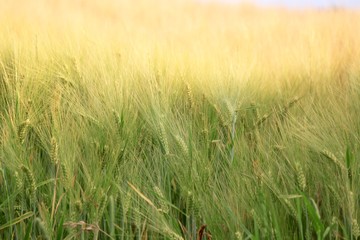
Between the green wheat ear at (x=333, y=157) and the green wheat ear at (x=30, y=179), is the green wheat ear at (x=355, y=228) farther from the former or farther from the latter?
the green wheat ear at (x=30, y=179)

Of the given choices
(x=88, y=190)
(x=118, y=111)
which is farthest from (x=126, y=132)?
(x=88, y=190)

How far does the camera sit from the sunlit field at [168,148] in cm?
143

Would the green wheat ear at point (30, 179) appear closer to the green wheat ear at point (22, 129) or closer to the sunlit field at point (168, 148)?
the sunlit field at point (168, 148)

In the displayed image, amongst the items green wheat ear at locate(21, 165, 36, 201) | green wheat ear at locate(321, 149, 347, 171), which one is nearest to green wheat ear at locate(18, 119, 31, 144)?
green wheat ear at locate(21, 165, 36, 201)

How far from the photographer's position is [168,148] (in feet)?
5.22

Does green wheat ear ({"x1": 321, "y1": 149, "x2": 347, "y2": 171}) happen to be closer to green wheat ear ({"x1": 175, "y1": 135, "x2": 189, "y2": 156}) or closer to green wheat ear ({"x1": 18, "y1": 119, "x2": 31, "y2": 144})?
green wheat ear ({"x1": 175, "y1": 135, "x2": 189, "y2": 156})

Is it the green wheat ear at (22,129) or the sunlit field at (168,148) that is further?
the green wheat ear at (22,129)

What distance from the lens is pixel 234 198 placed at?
1.49m

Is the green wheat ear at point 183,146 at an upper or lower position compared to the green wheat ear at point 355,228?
upper

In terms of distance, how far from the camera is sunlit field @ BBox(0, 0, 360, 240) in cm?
143

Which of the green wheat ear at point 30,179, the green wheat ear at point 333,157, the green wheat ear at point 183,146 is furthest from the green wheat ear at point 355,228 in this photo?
the green wheat ear at point 30,179

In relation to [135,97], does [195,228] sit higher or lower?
lower

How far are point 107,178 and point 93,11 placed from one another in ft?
14.8

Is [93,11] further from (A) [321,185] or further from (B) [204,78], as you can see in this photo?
(A) [321,185]
